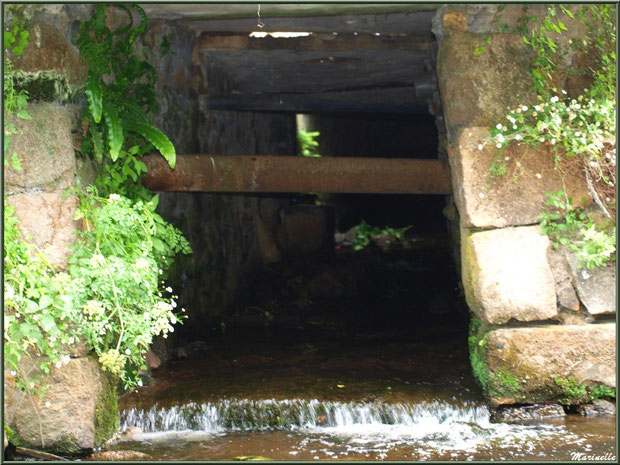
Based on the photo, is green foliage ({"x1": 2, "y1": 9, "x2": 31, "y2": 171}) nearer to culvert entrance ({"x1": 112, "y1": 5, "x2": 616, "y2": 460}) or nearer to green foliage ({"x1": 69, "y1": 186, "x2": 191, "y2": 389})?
green foliage ({"x1": 69, "y1": 186, "x2": 191, "y2": 389})

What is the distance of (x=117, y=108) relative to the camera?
443 cm

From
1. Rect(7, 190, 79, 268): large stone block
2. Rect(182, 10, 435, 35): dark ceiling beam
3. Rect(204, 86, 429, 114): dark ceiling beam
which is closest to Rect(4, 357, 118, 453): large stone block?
Rect(7, 190, 79, 268): large stone block

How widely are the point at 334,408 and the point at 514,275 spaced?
125cm

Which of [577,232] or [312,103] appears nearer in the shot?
[577,232]

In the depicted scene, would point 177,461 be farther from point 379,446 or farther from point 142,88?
point 142,88

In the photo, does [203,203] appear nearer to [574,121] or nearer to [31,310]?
[31,310]

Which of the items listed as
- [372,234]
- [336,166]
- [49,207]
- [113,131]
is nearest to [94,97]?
[113,131]

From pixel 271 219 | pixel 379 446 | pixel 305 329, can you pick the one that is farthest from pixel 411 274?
pixel 379 446

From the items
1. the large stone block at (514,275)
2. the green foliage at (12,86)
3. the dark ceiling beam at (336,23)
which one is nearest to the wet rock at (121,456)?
the green foliage at (12,86)

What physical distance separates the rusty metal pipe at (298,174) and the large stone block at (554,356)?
1.26 meters

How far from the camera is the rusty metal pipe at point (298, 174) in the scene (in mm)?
4805

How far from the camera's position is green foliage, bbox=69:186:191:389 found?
12.4 ft

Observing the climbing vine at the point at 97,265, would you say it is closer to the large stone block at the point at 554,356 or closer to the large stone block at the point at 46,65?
the large stone block at the point at 46,65

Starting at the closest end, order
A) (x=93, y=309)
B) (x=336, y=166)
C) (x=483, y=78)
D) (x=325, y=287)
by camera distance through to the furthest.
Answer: (x=93, y=309) < (x=483, y=78) < (x=336, y=166) < (x=325, y=287)
